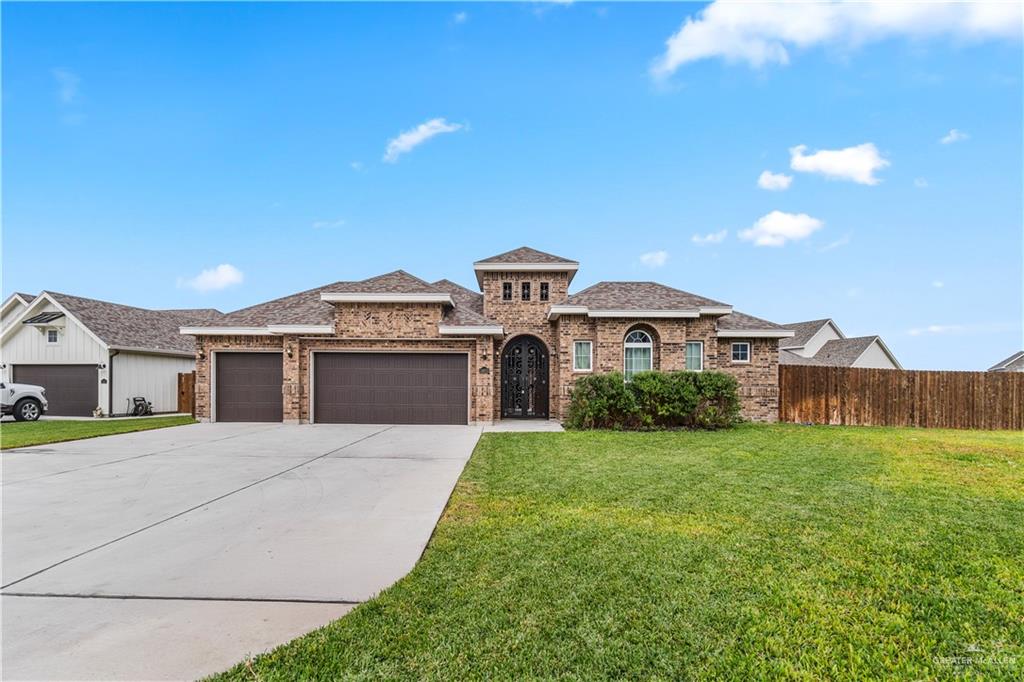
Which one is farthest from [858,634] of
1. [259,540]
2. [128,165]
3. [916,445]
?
[128,165]

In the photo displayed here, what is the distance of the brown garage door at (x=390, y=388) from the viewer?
14.7 meters

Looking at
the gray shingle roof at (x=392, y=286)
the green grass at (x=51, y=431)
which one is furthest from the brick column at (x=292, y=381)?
the green grass at (x=51, y=431)

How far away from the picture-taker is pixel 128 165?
15.1 metres

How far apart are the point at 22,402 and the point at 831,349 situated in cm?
3687

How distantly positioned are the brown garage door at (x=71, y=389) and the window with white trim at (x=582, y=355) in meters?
18.0

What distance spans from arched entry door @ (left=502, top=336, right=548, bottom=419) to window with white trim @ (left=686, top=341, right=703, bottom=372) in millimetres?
4741

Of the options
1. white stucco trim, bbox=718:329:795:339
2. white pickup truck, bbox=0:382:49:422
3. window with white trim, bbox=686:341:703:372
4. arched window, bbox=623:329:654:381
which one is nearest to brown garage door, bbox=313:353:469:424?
arched window, bbox=623:329:654:381

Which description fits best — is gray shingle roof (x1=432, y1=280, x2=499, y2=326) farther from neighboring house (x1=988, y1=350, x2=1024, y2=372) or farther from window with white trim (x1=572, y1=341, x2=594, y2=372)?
neighboring house (x1=988, y1=350, x2=1024, y2=372)

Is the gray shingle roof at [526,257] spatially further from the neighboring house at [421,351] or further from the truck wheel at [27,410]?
the truck wheel at [27,410]

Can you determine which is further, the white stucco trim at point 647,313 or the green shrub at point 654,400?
the white stucco trim at point 647,313

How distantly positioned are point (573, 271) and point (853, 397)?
9970 mm

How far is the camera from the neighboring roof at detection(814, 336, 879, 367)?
2498 cm

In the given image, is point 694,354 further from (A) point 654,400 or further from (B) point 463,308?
(B) point 463,308

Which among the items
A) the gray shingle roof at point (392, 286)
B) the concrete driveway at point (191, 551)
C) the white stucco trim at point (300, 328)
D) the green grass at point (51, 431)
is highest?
the gray shingle roof at point (392, 286)
